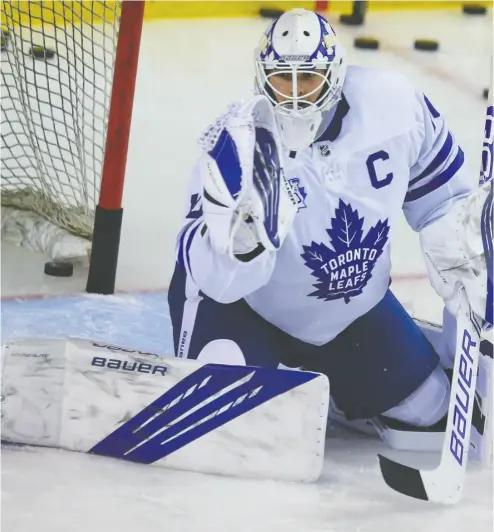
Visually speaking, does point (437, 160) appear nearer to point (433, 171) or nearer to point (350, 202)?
point (433, 171)

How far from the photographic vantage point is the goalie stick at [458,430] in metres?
2.30

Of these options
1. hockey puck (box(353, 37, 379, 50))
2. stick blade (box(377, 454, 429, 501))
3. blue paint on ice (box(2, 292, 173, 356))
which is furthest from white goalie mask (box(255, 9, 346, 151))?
hockey puck (box(353, 37, 379, 50))

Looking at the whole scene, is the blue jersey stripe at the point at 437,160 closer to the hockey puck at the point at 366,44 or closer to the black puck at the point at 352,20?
the hockey puck at the point at 366,44

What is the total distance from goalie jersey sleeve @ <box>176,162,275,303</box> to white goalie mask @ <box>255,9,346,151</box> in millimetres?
189

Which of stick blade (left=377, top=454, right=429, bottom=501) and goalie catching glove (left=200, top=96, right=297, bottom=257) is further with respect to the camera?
stick blade (left=377, top=454, right=429, bottom=501)

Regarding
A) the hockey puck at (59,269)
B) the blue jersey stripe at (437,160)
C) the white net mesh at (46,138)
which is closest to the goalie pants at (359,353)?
the blue jersey stripe at (437,160)

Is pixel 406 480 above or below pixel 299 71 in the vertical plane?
below

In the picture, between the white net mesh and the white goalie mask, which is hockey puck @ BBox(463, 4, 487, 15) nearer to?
the white net mesh

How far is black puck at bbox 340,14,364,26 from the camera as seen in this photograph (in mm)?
6141

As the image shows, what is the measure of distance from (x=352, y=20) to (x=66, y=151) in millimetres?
2611

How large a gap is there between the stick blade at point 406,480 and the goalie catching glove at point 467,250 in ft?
1.11

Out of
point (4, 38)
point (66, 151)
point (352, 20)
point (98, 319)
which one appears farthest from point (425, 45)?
point (98, 319)

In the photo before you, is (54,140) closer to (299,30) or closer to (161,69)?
(161,69)

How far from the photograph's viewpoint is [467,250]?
2.44 meters
